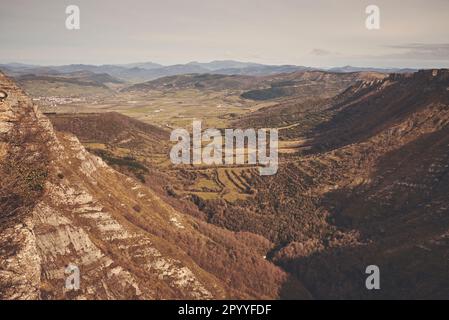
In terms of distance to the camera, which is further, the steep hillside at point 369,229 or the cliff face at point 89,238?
the steep hillside at point 369,229

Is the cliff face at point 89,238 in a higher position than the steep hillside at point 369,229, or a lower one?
higher

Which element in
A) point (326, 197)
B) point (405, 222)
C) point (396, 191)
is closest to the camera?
point (405, 222)

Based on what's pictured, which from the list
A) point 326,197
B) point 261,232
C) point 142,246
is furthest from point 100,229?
point 326,197

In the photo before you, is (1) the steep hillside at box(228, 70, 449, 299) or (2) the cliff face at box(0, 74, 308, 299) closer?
(2) the cliff face at box(0, 74, 308, 299)

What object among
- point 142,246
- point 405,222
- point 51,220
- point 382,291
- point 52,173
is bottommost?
point 382,291

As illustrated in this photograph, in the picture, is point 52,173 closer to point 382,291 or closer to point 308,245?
point 308,245

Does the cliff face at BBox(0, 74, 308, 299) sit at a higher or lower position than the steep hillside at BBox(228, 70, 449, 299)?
higher

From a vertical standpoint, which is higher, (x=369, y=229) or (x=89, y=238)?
(x=89, y=238)

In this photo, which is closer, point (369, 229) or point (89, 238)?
point (89, 238)
